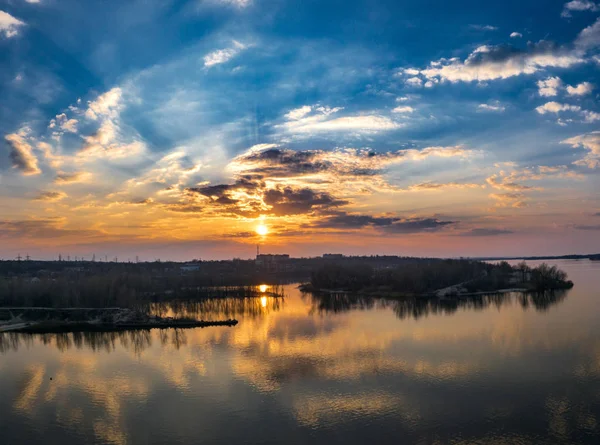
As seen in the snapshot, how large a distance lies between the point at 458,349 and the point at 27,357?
2257 centimetres

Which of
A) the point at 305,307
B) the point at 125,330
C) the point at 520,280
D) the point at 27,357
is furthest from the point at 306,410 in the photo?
the point at 520,280

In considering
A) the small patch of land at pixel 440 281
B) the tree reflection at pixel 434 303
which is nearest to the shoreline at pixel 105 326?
the tree reflection at pixel 434 303

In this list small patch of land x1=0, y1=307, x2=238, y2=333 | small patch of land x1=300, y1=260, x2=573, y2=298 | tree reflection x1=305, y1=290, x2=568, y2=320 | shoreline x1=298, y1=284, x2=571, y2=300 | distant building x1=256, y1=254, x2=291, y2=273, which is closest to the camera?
small patch of land x1=0, y1=307, x2=238, y2=333

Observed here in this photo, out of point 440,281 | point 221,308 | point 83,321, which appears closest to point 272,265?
point 440,281

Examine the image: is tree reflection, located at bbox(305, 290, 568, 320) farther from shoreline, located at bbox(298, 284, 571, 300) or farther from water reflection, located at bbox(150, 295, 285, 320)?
water reflection, located at bbox(150, 295, 285, 320)

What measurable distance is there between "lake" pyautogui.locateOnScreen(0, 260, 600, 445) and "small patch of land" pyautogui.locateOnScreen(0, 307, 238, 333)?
2.88 meters

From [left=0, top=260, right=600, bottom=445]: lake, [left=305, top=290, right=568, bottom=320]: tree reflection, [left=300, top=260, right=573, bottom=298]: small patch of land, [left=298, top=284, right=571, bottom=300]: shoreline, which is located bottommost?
[left=0, top=260, right=600, bottom=445]: lake

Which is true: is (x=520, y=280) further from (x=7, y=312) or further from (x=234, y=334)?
(x=7, y=312)

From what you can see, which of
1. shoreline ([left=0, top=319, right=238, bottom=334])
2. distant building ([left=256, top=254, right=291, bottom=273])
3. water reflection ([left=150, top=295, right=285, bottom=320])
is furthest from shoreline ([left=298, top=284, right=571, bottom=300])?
distant building ([left=256, top=254, right=291, bottom=273])

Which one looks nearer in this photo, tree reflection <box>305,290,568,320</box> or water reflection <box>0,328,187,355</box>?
water reflection <box>0,328,187,355</box>

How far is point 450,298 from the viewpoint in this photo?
4959 cm

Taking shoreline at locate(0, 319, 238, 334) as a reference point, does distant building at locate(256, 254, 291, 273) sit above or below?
above

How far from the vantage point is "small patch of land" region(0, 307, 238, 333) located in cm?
3462

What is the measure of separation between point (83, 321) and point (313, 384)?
26647 millimetres
